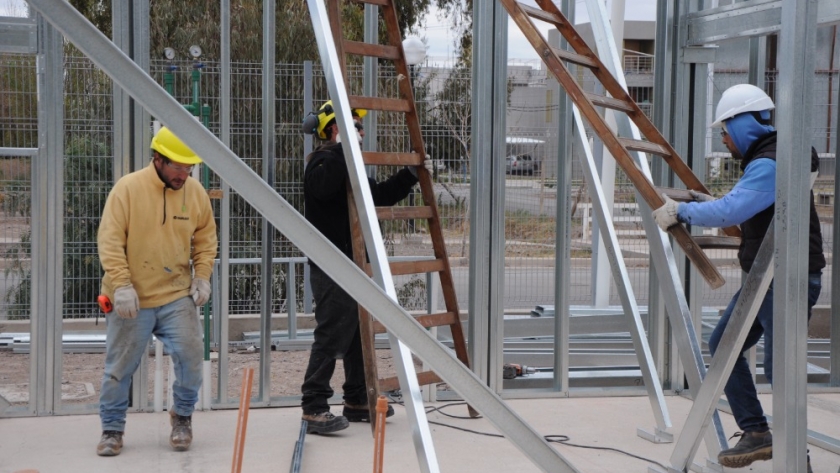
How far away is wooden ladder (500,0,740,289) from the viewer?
13.8 ft

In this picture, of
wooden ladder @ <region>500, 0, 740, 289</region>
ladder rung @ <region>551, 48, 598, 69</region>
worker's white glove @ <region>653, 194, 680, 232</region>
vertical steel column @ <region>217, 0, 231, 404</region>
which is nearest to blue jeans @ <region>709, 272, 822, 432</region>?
wooden ladder @ <region>500, 0, 740, 289</region>

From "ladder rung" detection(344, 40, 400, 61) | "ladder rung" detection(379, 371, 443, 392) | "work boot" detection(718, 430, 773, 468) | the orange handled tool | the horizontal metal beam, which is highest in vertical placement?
the horizontal metal beam

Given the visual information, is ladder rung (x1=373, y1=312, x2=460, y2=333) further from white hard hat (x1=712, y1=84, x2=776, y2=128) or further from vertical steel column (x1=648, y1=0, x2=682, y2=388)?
white hard hat (x1=712, y1=84, x2=776, y2=128)

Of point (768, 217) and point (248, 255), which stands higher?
point (768, 217)

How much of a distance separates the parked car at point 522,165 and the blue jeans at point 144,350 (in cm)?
325

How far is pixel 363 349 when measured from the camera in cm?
495

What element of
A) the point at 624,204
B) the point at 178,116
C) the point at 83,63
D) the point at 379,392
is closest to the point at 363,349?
the point at 379,392

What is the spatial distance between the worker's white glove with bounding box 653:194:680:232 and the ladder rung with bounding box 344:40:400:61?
1874mm

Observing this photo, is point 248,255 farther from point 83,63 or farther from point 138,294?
point 138,294

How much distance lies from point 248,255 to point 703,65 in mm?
3939

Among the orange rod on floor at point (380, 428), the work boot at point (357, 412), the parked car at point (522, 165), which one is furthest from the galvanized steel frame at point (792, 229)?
the parked car at point (522, 165)

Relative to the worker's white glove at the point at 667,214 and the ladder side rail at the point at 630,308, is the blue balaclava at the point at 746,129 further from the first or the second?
the ladder side rail at the point at 630,308

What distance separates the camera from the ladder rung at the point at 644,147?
4.62 metres

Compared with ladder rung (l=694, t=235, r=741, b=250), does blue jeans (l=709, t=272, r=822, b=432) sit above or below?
below
